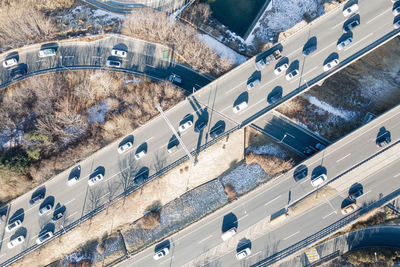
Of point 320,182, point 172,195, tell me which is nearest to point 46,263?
point 172,195

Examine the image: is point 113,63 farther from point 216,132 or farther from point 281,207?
point 281,207

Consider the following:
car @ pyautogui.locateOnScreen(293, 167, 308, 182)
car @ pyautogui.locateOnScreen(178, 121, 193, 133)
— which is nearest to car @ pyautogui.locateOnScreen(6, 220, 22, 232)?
car @ pyautogui.locateOnScreen(178, 121, 193, 133)

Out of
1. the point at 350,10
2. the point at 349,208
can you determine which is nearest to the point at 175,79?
the point at 350,10

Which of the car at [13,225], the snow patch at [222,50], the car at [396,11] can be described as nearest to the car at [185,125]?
the snow patch at [222,50]

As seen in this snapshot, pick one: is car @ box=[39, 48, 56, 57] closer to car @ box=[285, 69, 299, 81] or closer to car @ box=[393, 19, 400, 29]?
car @ box=[285, 69, 299, 81]

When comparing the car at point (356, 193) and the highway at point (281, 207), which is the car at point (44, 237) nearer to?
the highway at point (281, 207)
